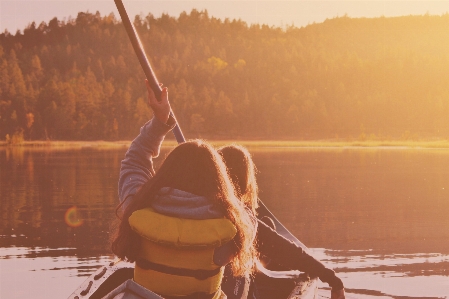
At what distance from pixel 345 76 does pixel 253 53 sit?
22.9 metres

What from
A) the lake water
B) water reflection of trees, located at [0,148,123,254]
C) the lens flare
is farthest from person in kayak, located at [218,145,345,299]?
the lens flare

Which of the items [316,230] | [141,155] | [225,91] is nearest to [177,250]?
[141,155]

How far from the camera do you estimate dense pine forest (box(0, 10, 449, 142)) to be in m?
141

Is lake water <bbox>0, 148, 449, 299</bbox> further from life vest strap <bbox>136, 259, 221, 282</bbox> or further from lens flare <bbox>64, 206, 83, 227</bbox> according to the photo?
life vest strap <bbox>136, 259, 221, 282</bbox>

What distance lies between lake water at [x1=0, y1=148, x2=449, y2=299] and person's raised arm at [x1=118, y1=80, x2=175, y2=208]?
5919mm

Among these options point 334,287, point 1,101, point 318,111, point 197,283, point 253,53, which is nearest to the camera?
point 197,283

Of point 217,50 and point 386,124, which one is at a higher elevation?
point 217,50

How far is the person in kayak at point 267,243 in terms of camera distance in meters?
5.18

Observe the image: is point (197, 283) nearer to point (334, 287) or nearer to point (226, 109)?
point (334, 287)

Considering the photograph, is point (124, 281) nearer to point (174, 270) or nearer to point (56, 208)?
point (174, 270)

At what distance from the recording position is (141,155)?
191 inches

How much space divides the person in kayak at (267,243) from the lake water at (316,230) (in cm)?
504

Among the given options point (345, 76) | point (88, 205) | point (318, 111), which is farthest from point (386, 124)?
point (88, 205)

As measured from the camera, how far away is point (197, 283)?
14.5ft
